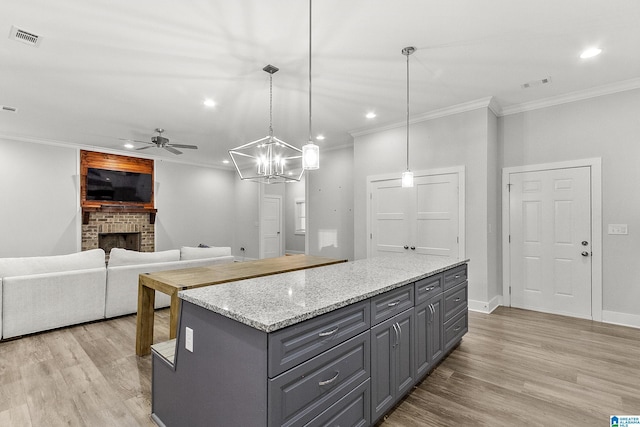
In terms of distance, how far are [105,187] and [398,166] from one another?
6122 mm

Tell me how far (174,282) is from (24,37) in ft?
7.90

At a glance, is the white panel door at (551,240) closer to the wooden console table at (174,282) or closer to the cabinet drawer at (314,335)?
the wooden console table at (174,282)

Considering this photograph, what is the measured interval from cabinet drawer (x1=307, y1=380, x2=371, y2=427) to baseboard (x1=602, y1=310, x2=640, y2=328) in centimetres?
371

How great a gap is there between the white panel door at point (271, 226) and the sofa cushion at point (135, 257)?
4.16 meters

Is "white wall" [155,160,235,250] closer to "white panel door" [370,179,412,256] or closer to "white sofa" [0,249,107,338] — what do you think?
"white sofa" [0,249,107,338]

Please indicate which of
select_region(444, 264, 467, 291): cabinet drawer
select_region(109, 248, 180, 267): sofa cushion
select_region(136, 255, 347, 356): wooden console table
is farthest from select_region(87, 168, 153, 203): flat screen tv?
select_region(444, 264, 467, 291): cabinet drawer

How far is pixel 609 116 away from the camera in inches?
146

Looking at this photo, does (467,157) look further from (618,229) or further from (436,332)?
(436,332)

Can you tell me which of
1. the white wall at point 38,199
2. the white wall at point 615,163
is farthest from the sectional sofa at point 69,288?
the white wall at point 615,163

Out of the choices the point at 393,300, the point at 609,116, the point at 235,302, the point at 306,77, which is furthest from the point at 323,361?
the point at 609,116

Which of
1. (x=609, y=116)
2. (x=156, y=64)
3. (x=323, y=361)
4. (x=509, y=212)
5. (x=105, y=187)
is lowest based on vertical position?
(x=323, y=361)

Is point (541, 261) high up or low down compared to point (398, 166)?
down

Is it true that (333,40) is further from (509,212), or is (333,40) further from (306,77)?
(509,212)

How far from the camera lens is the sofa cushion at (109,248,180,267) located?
3.91m
